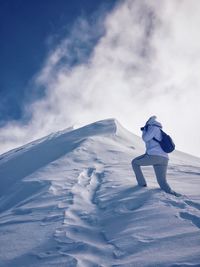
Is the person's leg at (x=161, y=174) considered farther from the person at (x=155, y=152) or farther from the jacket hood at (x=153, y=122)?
the jacket hood at (x=153, y=122)

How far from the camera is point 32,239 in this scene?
5492 millimetres

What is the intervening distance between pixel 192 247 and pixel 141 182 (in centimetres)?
385

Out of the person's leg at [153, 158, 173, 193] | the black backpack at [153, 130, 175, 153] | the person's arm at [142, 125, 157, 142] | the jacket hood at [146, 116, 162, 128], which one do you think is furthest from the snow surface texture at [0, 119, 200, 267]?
the jacket hood at [146, 116, 162, 128]

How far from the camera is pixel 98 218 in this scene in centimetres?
645

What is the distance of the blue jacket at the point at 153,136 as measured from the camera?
7.93 m

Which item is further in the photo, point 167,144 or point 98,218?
point 167,144

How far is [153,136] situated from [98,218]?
2748 millimetres

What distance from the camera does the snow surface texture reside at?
456cm

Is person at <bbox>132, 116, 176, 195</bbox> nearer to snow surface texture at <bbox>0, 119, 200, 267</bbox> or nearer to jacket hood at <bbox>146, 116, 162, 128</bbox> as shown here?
jacket hood at <bbox>146, 116, 162, 128</bbox>

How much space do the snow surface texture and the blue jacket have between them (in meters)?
0.99

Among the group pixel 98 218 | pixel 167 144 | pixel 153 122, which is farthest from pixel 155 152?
pixel 98 218

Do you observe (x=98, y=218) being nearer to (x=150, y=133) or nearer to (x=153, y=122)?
(x=150, y=133)

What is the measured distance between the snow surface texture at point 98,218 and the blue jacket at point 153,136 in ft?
3.24

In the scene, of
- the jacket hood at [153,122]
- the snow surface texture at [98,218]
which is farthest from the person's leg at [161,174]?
the jacket hood at [153,122]
